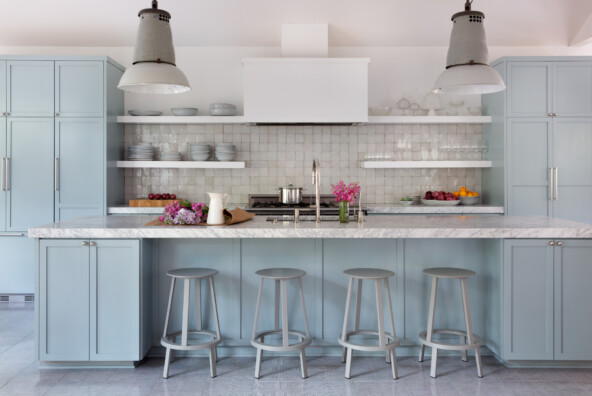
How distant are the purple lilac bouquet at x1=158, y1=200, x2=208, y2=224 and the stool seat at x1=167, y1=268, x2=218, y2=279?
0.31m

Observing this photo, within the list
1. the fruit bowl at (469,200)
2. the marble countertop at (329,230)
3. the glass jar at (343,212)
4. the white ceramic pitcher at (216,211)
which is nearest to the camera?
the marble countertop at (329,230)

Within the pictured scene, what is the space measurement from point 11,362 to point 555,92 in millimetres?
5241

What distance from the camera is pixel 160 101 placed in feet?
19.1

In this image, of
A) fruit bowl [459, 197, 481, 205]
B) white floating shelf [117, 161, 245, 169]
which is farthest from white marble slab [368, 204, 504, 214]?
white floating shelf [117, 161, 245, 169]

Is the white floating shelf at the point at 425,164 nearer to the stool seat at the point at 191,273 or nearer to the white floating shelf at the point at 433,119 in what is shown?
the white floating shelf at the point at 433,119

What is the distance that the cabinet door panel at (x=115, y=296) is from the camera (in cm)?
323

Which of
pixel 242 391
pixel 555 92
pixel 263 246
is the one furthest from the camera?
pixel 555 92

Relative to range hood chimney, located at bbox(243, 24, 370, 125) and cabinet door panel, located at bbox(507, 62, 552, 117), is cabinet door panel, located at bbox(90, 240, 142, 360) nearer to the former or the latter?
range hood chimney, located at bbox(243, 24, 370, 125)

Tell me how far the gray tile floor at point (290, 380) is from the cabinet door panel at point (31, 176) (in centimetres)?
197

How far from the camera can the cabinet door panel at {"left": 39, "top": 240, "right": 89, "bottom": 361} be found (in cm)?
324

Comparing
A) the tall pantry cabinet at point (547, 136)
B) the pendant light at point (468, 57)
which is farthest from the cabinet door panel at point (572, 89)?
the pendant light at point (468, 57)

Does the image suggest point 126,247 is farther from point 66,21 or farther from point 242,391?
point 66,21

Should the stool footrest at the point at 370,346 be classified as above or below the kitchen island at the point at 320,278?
below

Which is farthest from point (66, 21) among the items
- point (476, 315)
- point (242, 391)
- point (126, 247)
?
point (476, 315)
